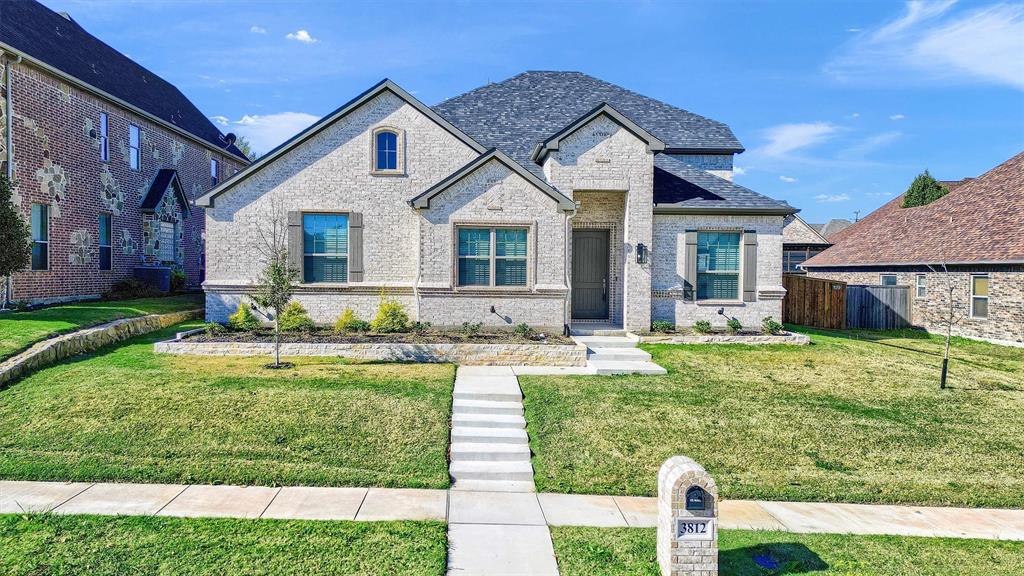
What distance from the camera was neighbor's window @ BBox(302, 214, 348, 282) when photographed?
14.1 metres

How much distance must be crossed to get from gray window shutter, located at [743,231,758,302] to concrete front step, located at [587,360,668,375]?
5288mm

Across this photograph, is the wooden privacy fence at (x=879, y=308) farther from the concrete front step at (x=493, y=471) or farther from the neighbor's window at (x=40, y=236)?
the neighbor's window at (x=40, y=236)

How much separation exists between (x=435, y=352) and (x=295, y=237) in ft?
17.6

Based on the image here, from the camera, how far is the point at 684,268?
1527 cm

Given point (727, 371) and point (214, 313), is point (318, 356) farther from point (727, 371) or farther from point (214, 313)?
point (727, 371)

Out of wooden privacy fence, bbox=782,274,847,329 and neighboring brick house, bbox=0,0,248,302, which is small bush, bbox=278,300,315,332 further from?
wooden privacy fence, bbox=782,274,847,329

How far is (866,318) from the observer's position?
65.9 feet

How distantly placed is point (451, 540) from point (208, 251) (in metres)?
11.7

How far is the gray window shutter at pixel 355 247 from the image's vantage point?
1406 centimetres

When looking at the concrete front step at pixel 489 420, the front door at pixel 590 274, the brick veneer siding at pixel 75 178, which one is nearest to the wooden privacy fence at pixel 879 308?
the front door at pixel 590 274

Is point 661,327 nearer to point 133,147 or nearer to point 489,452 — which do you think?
point 489,452

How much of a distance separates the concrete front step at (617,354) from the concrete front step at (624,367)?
0.38m

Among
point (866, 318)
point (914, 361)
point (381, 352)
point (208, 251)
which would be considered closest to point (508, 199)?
point (381, 352)

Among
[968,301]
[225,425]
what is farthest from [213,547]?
[968,301]
